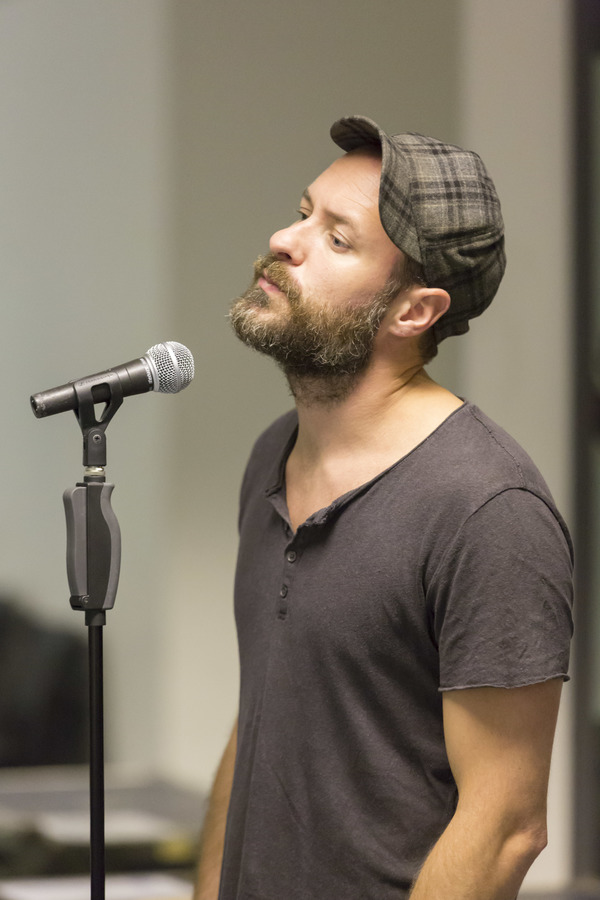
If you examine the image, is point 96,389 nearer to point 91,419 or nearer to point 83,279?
point 91,419

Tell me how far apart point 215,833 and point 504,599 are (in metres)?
0.73

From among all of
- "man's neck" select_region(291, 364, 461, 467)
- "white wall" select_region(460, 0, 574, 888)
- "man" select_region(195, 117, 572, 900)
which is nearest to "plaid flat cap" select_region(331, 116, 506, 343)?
"man" select_region(195, 117, 572, 900)

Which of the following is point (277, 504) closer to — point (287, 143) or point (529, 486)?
point (529, 486)

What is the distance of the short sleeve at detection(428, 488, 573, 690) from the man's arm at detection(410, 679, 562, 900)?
0.03 meters

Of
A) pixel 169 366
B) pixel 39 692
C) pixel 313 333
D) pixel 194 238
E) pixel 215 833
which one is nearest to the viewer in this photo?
pixel 169 366

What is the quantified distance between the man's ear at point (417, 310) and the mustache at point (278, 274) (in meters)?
0.15

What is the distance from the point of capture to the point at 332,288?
1.51m

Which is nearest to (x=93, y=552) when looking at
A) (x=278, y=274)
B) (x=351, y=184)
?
(x=278, y=274)

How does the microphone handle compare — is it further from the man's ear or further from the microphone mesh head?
the man's ear

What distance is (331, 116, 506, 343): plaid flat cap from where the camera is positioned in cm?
146

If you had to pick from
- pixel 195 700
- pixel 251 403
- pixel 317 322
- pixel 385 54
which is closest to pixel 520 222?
pixel 385 54

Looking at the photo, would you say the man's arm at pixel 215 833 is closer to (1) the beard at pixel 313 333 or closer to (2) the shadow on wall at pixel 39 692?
(1) the beard at pixel 313 333

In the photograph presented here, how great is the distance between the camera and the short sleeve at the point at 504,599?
1.29m

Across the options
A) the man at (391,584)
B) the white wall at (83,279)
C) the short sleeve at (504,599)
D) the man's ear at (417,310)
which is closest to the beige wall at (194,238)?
the white wall at (83,279)
